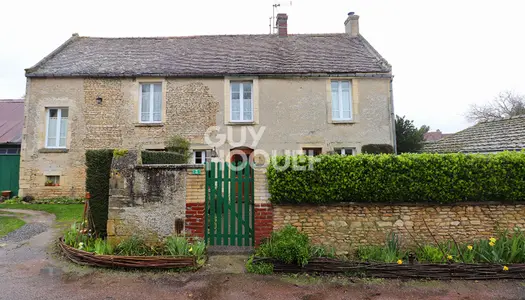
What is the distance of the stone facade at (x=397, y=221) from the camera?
515 centimetres

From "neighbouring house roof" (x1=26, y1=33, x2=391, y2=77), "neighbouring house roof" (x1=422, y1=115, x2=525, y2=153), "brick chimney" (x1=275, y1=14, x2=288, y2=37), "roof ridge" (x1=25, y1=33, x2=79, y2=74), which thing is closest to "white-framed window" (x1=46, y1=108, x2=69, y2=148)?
"neighbouring house roof" (x1=26, y1=33, x2=391, y2=77)

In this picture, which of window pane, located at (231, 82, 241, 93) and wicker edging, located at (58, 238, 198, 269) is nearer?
wicker edging, located at (58, 238, 198, 269)

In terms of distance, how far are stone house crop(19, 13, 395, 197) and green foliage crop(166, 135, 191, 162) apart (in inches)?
10.6

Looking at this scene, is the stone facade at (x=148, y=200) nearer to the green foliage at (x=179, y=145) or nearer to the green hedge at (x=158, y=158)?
the green hedge at (x=158, y=158)

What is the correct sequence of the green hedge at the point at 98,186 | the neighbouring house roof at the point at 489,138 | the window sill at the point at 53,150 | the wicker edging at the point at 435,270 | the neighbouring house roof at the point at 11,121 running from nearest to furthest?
1. the wicker edging at the point at 435,270
2. the green hedge at the point at 98,186
3. the neighbouring house roof at the point at 489,138
4. the window sill at the point at 53,150
5. the neighbouring house roof at the point at 11,121

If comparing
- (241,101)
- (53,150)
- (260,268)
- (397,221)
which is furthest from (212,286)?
(53,150)

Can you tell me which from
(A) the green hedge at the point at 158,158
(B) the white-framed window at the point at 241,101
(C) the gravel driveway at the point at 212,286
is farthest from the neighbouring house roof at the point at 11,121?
(C) the gravel driveway at the point at 212,286

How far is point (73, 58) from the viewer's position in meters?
12.7

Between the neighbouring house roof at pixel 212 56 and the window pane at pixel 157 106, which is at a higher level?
the neighbouring house roof at pixel 212 56

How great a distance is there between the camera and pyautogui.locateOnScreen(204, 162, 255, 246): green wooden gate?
17.2 ft

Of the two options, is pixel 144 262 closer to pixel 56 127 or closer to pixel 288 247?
pixel 288 247

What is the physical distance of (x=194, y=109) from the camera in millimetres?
11805

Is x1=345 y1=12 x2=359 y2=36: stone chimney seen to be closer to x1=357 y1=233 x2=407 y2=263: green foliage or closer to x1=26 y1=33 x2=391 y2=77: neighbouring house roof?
x1=26 y1=33 x2=391 y2=77: neighbouring house roof

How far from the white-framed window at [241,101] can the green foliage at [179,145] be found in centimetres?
234
